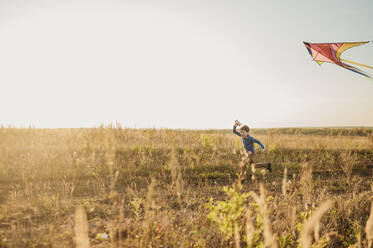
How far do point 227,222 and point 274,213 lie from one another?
1563mm

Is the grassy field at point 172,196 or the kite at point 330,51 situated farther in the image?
the kite at point 330,51

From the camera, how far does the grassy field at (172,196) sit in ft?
6.49

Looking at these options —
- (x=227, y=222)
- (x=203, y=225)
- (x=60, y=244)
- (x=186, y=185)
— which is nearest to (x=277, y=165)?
(x=186, y=185)

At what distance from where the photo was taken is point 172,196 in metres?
4.00

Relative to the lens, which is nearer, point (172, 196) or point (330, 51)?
point (172, 196)

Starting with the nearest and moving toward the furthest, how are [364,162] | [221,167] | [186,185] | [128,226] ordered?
[128,226]
[186,185]
[221,167]
[364,162]

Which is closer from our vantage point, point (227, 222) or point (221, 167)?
point (227, 222)

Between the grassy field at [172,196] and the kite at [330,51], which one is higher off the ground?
the kite at [330,51]

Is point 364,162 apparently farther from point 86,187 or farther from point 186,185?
point 86,187

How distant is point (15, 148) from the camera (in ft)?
22.0

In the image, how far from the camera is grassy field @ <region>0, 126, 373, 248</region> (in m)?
1.98

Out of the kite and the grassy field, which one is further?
the kite

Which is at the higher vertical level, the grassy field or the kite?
the kite

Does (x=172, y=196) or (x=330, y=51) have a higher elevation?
(x=330, y=51)
